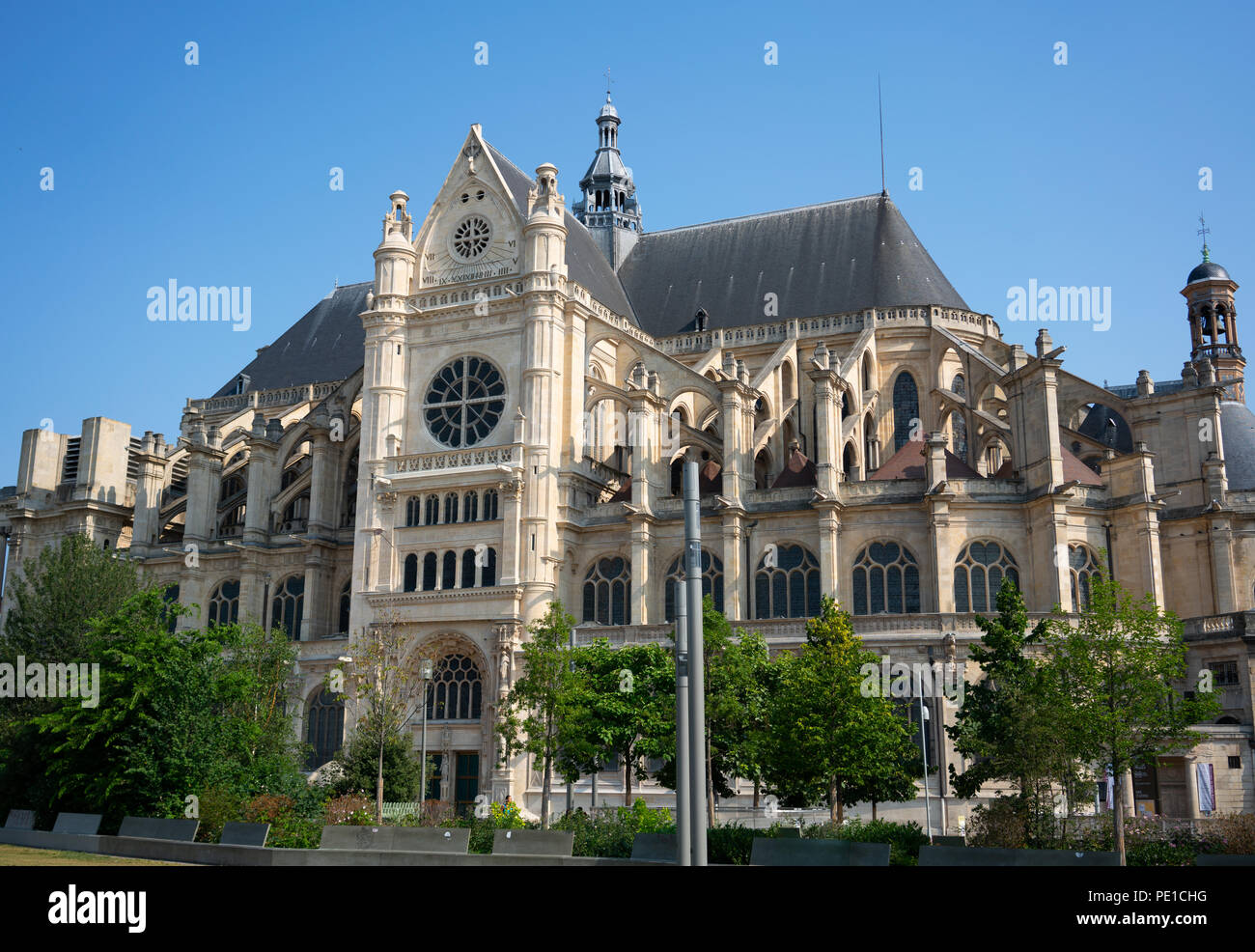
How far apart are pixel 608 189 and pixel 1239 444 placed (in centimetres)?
3790

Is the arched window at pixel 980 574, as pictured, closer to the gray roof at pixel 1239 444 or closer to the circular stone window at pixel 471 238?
the gray roof at pixel 1239 444

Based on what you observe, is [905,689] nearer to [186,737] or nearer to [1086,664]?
[1086,664]

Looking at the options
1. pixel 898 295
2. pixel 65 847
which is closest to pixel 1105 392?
pixel 898 295

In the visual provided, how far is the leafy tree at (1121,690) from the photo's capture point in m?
29.5

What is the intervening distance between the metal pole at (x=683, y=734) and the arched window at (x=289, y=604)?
3688 centimetres

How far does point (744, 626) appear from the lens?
41.1 meters

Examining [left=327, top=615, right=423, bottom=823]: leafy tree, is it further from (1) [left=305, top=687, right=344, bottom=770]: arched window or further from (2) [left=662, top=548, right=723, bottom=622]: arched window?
(2) [left=662, top=548, right=723, bottom=622]: arched window

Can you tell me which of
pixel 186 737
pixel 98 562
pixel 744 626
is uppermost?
pixel 98 562

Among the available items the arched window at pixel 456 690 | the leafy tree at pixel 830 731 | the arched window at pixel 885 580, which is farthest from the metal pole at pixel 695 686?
the arched window at pixel 456 690

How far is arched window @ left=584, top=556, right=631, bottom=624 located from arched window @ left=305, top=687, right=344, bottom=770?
1075cm

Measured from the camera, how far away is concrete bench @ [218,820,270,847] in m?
25.5

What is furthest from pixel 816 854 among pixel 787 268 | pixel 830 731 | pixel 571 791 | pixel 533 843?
pixel 787 268

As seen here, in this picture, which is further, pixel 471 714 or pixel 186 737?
pixel 471 714

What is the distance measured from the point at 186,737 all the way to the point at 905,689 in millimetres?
20877
